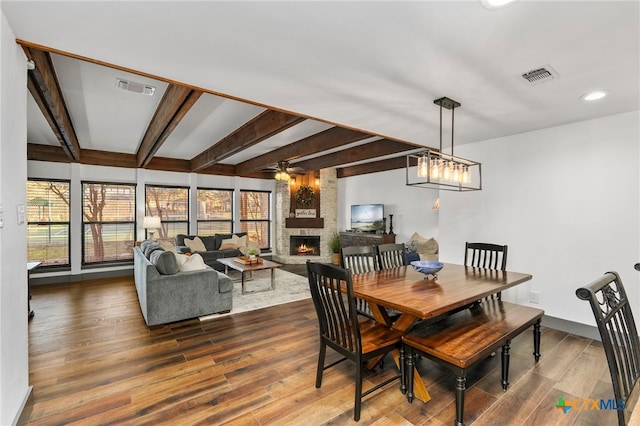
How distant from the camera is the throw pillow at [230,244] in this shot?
711cm

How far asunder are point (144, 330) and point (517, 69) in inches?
180

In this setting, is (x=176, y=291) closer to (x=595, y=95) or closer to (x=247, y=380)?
(x=247, y=380)

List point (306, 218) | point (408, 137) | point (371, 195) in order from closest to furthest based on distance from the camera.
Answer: point (408, 137), point (371, 195), point (306, 218)

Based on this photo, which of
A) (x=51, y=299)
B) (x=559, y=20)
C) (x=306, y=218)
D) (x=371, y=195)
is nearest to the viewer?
(x=559, y=20)

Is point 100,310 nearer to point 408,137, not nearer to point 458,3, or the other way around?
point 408,137

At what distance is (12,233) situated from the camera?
183 centimetres

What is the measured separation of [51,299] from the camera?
15.5 feet

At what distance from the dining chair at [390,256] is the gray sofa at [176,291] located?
2158 millimetres

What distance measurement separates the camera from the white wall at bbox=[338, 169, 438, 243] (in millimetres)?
6535

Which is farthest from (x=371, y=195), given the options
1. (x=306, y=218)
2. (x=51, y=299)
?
(x=51, y=299)

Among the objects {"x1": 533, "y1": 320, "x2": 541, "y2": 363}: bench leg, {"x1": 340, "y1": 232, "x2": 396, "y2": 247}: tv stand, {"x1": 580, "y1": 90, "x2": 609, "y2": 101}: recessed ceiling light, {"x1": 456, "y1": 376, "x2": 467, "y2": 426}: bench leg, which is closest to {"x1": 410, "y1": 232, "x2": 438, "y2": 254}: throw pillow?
{"x1": 340, "y1": 232, "x2": 396, "y2": 247}: tv stand

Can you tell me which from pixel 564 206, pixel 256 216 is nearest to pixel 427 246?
pixel 564 206

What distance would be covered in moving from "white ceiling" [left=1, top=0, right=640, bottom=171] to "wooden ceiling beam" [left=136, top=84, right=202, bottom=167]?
0.20 m

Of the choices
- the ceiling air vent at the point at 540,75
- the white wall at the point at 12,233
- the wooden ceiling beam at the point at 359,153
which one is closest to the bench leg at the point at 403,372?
the ceiling air vent at the point at 540,75
